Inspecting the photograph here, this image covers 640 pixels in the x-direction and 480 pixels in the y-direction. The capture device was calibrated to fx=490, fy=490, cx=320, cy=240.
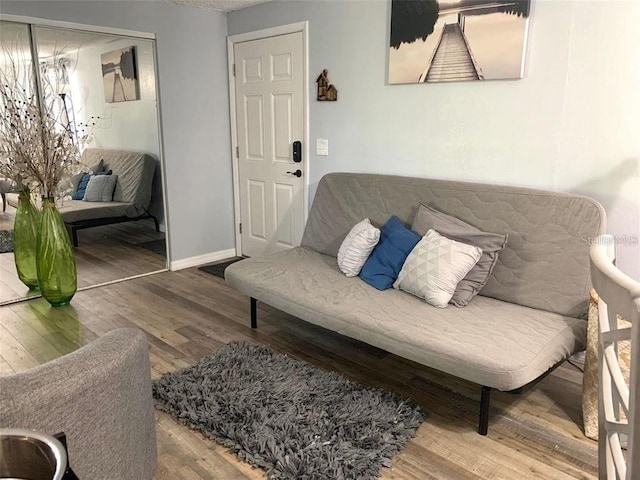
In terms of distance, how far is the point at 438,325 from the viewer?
7.26 feet

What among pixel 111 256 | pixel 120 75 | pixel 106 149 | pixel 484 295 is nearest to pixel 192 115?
pixel 120 75

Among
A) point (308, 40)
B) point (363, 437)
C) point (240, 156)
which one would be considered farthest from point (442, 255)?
point (240, 156)

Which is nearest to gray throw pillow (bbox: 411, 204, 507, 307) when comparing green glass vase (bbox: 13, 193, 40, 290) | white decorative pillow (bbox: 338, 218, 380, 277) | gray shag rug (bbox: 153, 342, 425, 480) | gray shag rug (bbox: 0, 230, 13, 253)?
white decorative pillow (bbox: 338, 218, 380, 277)

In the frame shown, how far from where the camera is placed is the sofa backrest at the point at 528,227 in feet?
7.64

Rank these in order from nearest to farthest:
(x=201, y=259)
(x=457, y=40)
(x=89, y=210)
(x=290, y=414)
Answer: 1. (x=290, y=414)
2. (x=457, y=40)
3. (x=89, y=210)
4. (x=201, y=259)

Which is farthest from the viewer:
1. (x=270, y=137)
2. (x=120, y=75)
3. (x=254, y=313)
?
(x=270, y=137)

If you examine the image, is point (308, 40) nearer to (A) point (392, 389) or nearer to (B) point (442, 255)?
(B) point (442, 255)

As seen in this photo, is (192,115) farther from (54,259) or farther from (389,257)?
(389,257)

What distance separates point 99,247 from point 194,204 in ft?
2.88

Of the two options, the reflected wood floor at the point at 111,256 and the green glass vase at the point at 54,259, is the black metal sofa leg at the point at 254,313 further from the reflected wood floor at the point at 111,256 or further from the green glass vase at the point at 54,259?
the reflected wood floor at the point at 111,256

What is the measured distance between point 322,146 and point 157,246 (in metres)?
1.78

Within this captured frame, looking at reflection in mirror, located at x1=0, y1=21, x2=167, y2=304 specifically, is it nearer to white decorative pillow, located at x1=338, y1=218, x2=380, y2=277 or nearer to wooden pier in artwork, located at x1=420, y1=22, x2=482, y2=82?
white decorative pillow, located at x1=338, y1=218, x2=380, y2=277

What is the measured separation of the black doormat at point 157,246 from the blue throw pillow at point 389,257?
222cm

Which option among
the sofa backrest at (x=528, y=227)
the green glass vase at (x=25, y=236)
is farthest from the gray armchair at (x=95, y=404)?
the green glass vase at (x=25, y=236)
